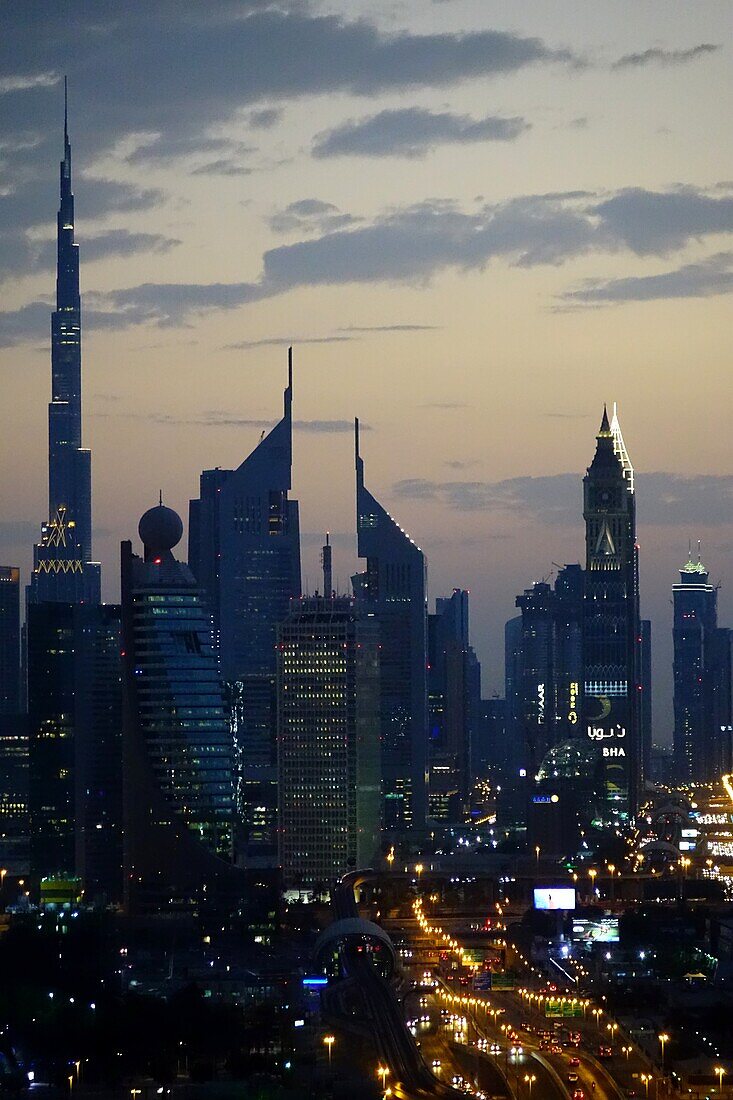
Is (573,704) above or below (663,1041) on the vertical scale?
above

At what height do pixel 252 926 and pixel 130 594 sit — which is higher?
pixel 130 594

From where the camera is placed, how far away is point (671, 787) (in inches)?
6973

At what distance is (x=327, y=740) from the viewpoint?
107250mm

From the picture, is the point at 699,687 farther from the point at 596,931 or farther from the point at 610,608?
the point at 596,931

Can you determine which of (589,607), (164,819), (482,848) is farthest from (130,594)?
(589,607)

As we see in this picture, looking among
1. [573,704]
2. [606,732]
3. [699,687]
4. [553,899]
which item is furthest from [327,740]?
[699,687]

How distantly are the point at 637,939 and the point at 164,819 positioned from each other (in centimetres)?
1712

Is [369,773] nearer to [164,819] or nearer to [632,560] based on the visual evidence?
[164,819]

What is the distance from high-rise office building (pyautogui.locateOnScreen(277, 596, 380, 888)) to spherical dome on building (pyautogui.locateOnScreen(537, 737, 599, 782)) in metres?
29.4

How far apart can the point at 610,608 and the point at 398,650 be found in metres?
18.7

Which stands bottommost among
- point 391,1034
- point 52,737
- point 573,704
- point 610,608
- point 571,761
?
point 391,1034

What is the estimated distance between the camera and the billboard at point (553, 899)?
296 feet

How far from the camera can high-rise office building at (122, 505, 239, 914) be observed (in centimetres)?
9138

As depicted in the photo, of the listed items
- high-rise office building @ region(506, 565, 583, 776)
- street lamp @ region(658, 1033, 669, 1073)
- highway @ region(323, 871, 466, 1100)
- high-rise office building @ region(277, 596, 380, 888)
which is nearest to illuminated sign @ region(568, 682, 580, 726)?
high-rise office building @ region(506, 565, 583, 776)
